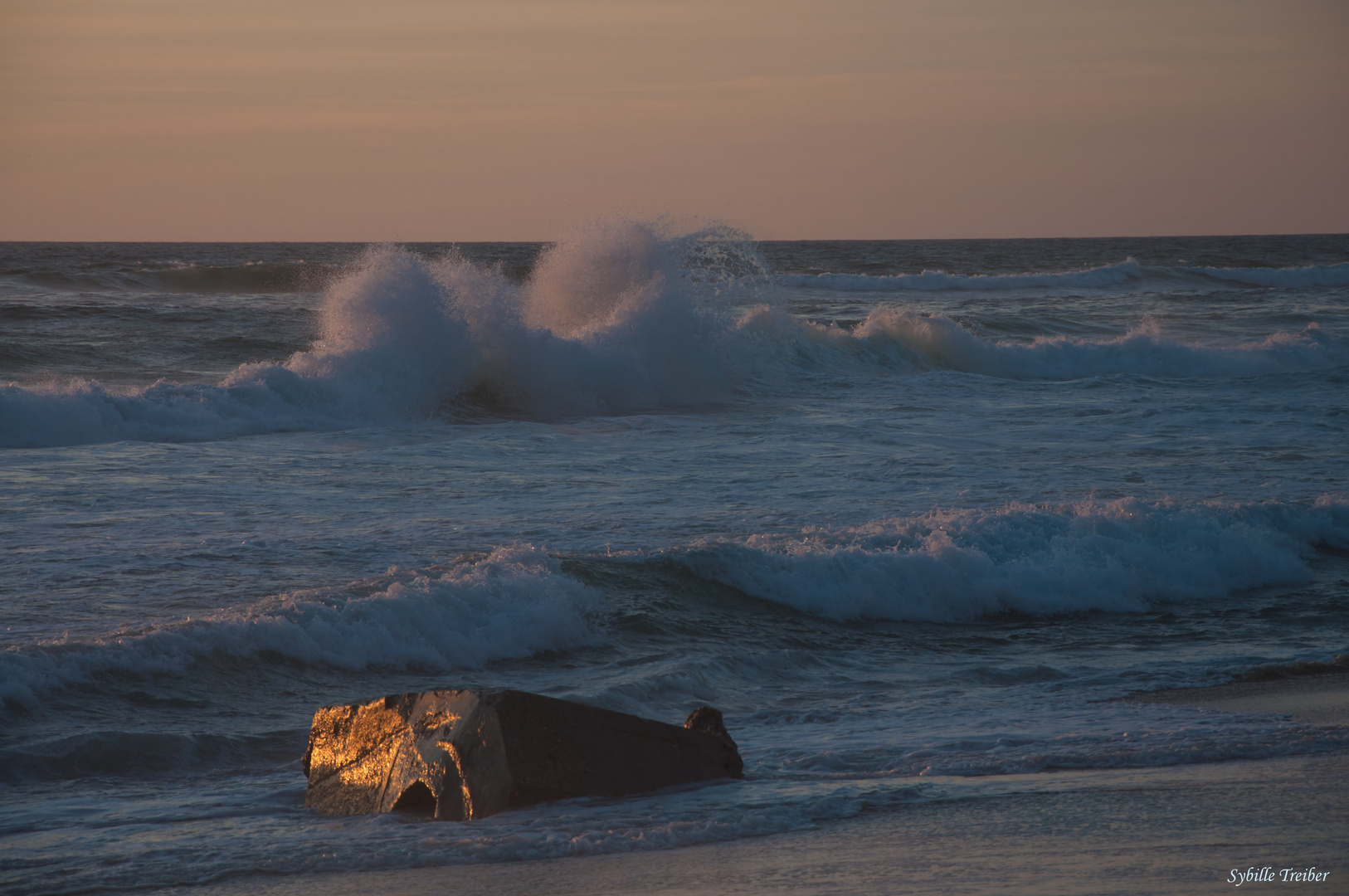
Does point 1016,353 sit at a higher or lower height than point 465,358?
lower

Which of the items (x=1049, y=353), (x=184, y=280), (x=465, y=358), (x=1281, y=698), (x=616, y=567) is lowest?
(x=1281, y=698)

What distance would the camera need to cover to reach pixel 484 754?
3648 millimetres

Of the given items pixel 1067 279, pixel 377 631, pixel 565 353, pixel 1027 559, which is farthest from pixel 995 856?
pixel 1067 279

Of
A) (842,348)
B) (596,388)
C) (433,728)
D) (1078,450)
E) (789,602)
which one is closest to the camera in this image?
(433,728)

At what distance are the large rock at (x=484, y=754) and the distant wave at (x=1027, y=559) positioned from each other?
10.2ft

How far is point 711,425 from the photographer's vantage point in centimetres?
1331

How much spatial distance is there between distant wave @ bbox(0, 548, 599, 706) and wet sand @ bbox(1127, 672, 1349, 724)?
281 centimetres

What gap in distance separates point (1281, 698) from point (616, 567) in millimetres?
3416

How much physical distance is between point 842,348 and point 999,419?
19.8ft

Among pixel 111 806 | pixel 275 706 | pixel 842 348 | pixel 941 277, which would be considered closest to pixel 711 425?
pixel 842 348

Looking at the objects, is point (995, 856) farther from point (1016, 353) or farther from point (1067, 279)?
point (1067, 279)

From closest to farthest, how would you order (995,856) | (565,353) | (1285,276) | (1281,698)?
1. (995,856)
2. (1281,698)
3. (565,353)
4. (1285,276)

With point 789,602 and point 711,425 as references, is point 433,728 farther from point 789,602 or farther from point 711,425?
point 711,425

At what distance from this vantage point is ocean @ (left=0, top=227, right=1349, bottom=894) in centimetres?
404
